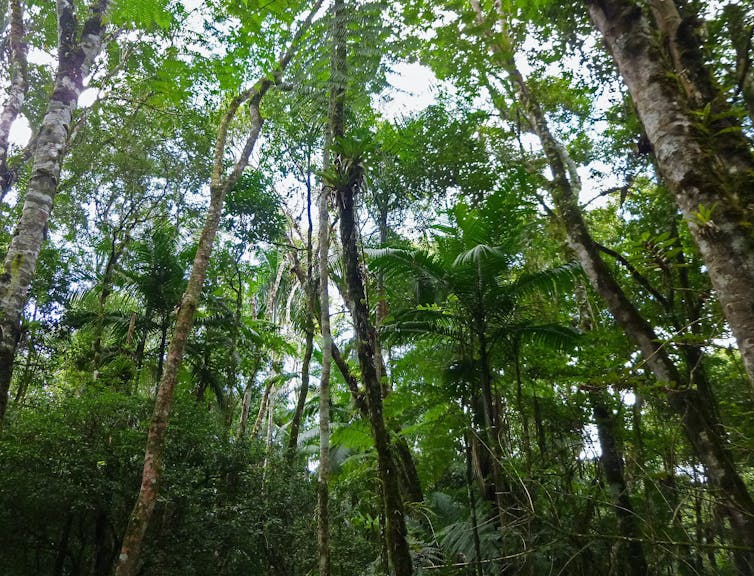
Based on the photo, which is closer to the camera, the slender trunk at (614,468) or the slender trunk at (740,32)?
the slender trunk at (740,32)

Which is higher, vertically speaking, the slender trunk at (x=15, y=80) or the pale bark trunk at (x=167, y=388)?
the slender trunk at (x=15, y=80)

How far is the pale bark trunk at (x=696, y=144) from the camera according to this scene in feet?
6.84

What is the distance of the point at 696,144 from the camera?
2.37m

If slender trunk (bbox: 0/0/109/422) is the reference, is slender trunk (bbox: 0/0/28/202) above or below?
above

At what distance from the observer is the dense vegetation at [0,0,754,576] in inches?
119

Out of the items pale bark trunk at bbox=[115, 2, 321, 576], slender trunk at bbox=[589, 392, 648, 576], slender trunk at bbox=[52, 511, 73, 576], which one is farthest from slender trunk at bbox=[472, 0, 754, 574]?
slender trunk at bbox=[52, 511, 73, 576]

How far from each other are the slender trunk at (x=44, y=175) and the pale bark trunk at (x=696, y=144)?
520 centimetres

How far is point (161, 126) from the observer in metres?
11.9

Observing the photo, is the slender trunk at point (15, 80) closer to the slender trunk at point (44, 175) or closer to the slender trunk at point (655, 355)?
the slender trunk at point (44, 175)

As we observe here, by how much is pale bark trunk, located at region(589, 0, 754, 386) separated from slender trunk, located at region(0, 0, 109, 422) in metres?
5.20

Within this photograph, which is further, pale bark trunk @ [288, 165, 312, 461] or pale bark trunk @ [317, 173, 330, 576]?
pale bark trunk @ [288, 165, 312, 461]

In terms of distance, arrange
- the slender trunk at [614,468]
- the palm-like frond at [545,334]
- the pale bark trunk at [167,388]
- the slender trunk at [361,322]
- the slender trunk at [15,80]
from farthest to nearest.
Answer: the slender trunk at [15,80]
the palm-like frond at [545,334]
the pale bark trunk at [167,388]
the slender trunk at [614,468]
the slender trunk at [361,322]

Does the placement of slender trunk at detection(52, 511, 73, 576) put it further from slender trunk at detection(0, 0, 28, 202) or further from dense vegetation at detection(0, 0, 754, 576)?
slender trunk at detection(0, 0, 28, 202)

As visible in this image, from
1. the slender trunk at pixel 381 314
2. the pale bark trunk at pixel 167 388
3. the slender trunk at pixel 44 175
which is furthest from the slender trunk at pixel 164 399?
the slender trunk at pixel 381 314
